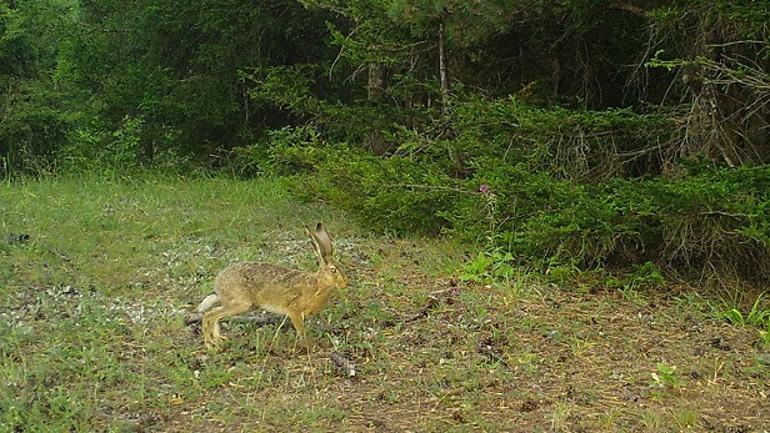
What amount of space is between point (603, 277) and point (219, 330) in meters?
2.79

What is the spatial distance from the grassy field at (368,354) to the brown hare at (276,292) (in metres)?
0.16

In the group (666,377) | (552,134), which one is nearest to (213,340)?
(666,377)

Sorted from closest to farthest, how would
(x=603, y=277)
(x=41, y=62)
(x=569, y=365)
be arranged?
(x=569, y=365), (x=603, y=277), (x=41, y=62)

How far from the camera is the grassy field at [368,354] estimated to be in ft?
14.3

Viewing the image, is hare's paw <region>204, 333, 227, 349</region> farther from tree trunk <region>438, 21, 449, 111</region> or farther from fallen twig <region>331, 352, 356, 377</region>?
tree trunk <region>438, 21, 449, 111</region>

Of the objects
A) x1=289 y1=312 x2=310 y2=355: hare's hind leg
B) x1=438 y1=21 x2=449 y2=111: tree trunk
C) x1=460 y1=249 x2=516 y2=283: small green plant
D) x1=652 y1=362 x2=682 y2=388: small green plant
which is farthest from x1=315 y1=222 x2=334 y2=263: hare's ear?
x1=438 y1=21 x2=449 y2=111: tree trunk

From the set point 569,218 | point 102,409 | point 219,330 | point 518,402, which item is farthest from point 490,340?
point 102,409

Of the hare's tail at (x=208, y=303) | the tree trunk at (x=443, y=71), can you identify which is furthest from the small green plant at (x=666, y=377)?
the tree trunk at (x=443, y=71)

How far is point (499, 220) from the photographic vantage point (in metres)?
6.78

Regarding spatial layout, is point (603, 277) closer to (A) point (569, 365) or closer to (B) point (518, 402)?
(A) point (569, 365)

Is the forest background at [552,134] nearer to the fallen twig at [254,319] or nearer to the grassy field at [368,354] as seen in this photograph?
the grassy field at [368,354]

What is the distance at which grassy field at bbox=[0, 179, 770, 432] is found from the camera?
4355mm

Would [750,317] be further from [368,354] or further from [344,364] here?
[344,364]

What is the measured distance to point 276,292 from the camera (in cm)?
525
